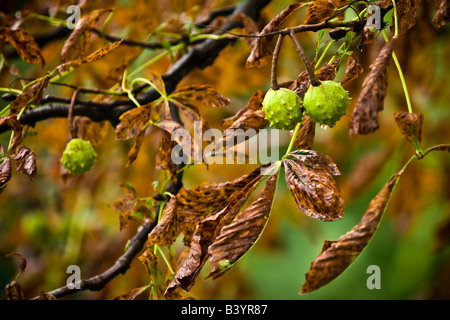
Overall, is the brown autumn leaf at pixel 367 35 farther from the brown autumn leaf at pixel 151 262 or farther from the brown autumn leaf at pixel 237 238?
the brown autumn leaf at pixel 151 262

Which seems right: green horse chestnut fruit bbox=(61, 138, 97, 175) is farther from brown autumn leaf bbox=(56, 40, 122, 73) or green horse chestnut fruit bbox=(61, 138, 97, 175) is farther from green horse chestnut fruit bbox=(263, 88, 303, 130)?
green horse chestnut fruit bbox=(263, 88, 303, 130)

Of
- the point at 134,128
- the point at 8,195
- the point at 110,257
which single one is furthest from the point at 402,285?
the point at 134,128

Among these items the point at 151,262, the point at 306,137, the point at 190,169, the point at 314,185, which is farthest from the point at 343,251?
the point at 190,169

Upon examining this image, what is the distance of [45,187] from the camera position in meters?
2.17

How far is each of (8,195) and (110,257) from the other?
3.45ft

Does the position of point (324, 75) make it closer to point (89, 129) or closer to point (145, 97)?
point (145, 97)

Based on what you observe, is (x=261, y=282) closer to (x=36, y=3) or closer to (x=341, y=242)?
(x=36, y=3)

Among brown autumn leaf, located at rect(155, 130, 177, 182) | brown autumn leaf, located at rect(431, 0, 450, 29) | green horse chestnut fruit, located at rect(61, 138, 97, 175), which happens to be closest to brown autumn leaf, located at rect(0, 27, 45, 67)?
green horse chestnut fruit, located at rect(61, 138, 97, 175)

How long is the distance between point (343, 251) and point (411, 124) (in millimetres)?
171

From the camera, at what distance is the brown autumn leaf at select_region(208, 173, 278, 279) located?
1.35 feet

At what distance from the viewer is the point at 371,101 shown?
0.45 m

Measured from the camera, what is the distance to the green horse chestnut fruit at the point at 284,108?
46 cm

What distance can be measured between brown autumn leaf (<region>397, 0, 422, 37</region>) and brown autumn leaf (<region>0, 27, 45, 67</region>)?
1.99 ft

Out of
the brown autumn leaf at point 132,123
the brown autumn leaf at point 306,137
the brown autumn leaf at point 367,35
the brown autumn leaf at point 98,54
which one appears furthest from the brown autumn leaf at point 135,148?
the brown autumn leaf at point 367,35
